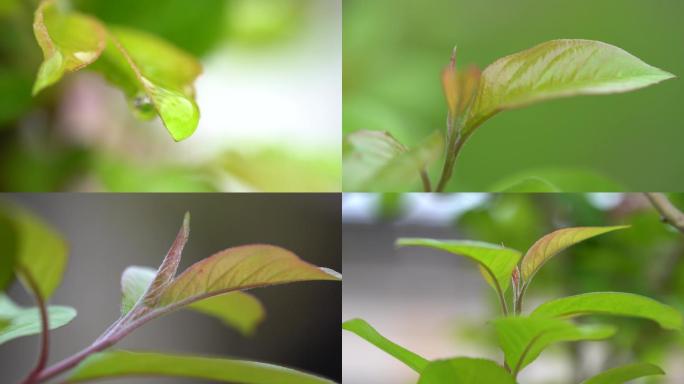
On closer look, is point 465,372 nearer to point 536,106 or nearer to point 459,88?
point 459,88

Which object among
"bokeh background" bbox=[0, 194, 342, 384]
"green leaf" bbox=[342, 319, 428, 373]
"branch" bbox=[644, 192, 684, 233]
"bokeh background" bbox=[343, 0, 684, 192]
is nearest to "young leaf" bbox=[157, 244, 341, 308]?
"green leaf" bbox=[342, 319, 428, 373]

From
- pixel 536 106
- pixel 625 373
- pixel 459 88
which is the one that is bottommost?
pixel 625 373

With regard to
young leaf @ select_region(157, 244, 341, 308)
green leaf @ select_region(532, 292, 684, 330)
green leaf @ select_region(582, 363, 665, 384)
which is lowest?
green leaf @ select_region(582, 363, 665, 384)

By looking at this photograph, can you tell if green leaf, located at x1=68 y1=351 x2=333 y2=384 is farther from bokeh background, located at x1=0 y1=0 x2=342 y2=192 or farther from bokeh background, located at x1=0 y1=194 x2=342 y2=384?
bokeh background, located at x1=0 y1=194 x2=342 y2=384

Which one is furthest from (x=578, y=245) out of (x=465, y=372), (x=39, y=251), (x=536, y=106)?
(x=39, y=251)

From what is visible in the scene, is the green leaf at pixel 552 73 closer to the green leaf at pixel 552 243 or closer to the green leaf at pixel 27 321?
the green leaf at pixel 552 243

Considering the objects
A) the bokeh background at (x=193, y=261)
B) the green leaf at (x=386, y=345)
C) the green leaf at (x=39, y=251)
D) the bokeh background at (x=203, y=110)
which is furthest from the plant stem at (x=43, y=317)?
the bokeh background at (x=193, y=261)
